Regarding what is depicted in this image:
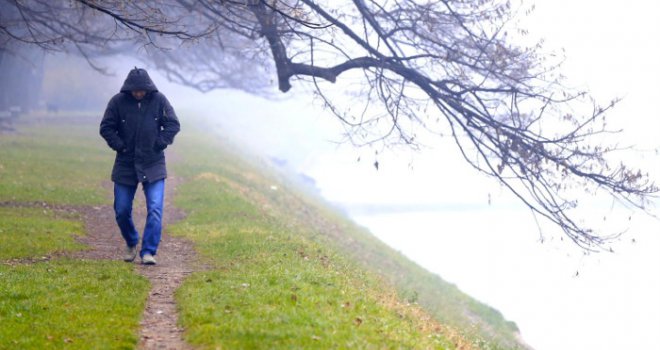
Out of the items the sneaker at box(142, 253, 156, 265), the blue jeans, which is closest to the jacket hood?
the blue jeans

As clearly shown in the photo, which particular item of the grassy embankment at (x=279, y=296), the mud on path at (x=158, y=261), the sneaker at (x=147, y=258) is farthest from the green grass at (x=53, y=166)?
the sneaker at (x=147, y=258)

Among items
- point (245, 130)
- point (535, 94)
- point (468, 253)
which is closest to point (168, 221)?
point (535, 94)

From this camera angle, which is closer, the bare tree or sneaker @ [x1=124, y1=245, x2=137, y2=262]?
sneaker @ [x1=124, y1=245, x2=137, y2=262]

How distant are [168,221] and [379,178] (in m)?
70.3

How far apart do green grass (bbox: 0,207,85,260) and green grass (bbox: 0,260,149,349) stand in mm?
1536

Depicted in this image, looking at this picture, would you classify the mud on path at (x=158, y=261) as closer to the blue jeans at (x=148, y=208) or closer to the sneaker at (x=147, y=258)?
the sneaker at (x=147, y=258)

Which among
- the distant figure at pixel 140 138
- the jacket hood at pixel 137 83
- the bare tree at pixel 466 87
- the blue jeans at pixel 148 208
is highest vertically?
the bare tree at pixel 466 87

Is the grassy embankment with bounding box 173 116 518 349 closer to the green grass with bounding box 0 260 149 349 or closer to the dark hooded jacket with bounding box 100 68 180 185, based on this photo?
the green grass with bounding box 0 260 149 349

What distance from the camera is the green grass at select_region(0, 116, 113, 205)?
21.9 metres

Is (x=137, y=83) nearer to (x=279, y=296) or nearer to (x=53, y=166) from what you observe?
(x=279, y=296)

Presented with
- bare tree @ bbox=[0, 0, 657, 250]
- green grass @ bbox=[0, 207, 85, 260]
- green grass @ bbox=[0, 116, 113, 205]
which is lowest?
green grass @ bbox=[0, 207, 85, 260]

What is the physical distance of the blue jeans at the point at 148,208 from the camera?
12773 mm

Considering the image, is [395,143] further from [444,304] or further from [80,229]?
[444,304]

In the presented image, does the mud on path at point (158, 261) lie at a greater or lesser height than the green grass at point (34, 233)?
greater
